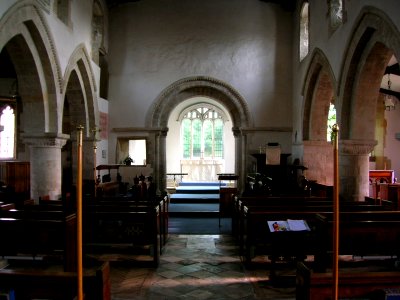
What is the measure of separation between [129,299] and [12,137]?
9262 millimetres

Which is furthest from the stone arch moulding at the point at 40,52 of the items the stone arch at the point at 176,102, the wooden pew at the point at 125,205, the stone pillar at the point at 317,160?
the stone pillar at the point at 317,160

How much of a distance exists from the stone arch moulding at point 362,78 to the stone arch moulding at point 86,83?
20.2 feet

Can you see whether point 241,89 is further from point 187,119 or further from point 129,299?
point 129,299

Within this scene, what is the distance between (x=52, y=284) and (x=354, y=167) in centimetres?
694

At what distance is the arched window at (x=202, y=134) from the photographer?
17906 mm

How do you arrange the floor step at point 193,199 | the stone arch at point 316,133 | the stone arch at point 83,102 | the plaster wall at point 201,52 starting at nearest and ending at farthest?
the stone arch at point 83,102 < the stone arch at point 316,133 < the floor step at point 193,199 < the plaster wall at point 201,52

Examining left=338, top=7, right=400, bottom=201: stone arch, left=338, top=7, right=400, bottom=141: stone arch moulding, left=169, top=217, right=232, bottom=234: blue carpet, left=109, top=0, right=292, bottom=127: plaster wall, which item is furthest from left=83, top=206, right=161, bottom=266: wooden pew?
left=109, top=0, right=292, bottom=127: plaster wall

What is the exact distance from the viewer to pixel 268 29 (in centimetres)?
1280

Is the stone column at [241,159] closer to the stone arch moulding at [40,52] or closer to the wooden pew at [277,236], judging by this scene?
the stone arch moulding at [40,52]

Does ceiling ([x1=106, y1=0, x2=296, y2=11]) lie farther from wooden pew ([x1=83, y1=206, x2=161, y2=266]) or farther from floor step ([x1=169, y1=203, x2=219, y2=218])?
wooden pew ([x1=83, y1=206, x2=161, y2=266])

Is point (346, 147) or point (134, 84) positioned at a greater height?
point (134, 84)

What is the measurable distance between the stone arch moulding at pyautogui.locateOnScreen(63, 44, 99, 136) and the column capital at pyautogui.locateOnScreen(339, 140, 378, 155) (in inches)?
251

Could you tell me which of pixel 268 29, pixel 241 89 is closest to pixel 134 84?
pixel 241 89

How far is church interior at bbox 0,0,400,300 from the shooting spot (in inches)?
189
